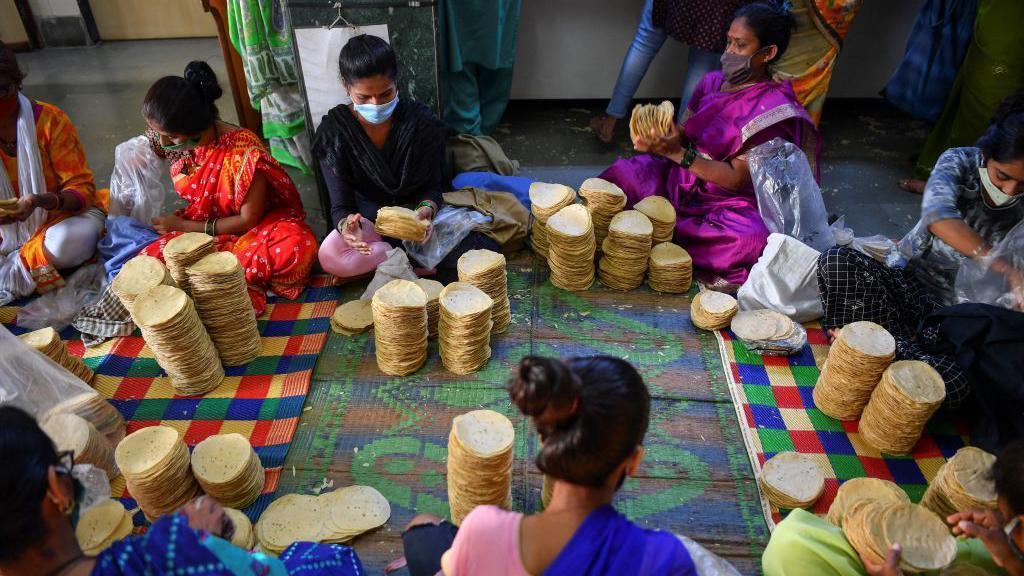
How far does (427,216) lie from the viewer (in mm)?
3328

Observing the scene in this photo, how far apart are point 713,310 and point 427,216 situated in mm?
1434

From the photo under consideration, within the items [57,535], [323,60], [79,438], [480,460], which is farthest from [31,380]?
[323,60]

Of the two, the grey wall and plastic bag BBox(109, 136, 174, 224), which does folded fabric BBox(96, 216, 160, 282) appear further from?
the grey wall

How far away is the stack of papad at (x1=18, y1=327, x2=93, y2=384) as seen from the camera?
2.58 metres

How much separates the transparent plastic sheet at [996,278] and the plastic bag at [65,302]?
3944 mm

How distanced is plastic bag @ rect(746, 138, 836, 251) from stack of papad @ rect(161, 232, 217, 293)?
254cm

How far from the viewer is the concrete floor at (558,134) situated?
4.36 meters

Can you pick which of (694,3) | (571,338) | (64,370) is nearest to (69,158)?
(64,370)

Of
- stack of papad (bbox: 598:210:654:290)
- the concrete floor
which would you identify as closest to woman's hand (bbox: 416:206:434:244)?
stack of papad (bbox: 598:210:654:290)

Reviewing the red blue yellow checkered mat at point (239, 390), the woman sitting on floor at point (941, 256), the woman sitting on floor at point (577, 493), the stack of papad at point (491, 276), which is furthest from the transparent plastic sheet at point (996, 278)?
the red blue yellow checkered mat at point (239, 390)

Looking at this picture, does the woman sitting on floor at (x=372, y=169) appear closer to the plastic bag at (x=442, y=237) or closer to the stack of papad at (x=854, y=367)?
the plastic bag at (x=442, y=237)

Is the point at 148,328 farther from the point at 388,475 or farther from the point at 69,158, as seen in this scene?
the point at 69,158

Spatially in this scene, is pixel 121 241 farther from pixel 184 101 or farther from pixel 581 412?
pixel 581 412

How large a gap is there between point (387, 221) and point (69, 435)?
1476mm
